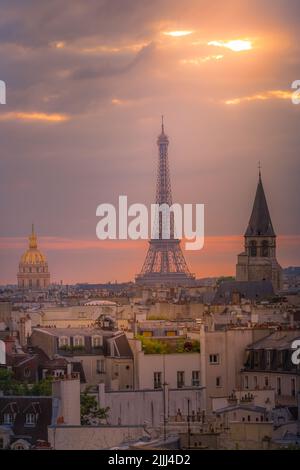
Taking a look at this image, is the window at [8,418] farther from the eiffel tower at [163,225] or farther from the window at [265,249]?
the window at [265,249]

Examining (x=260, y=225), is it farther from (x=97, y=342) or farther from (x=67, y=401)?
(x=67, y=401)

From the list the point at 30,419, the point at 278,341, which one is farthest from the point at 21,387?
the point at 278,341

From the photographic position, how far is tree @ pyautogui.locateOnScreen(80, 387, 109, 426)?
2482 cm

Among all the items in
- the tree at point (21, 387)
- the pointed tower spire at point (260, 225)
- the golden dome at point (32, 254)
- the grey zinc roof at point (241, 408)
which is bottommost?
the grey zinc roof at point (241, 408)

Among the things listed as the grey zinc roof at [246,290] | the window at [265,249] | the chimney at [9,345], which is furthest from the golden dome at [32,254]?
the window at [265,249]

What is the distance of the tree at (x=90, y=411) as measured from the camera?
24817mm

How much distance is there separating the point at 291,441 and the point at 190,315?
71.2 ft

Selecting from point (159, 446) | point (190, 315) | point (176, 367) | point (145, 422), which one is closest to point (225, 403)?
point (145, 422)

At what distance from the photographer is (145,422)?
2539 centimetres

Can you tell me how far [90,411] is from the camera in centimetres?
2548

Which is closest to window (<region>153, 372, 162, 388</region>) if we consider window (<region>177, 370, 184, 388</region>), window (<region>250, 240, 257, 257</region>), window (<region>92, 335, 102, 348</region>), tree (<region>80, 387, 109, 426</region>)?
window (<region>177, 370, 184, 388</region>)
